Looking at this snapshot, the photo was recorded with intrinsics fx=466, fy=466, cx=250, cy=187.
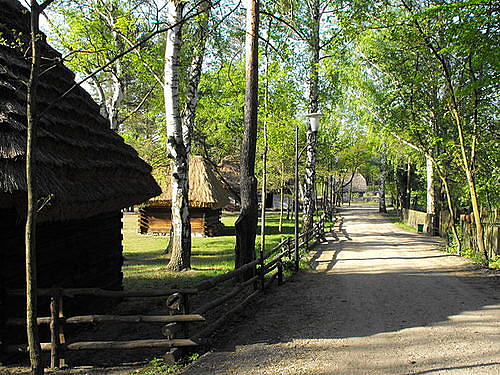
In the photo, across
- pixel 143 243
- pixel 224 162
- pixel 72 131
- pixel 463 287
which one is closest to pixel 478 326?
pixel 463 287

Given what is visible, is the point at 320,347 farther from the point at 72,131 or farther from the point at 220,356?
the point at 72,131

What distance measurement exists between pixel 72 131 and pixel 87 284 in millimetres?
2814

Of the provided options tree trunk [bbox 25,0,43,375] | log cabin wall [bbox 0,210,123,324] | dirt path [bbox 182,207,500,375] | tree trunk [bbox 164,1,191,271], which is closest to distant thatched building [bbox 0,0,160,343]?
log cabin wall [bbox 0,210,123,324]

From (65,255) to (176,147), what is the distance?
590cm

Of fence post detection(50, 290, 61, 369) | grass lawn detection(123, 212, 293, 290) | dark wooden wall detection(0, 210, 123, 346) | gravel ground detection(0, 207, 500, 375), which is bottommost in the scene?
gravel ground detection(0, 207, 500, 375)

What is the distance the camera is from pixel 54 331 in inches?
240

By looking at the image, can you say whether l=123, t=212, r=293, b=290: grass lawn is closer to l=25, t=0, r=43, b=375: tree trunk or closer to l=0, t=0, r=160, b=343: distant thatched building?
l=0, t=0, r=160, b=343: distant thatched building

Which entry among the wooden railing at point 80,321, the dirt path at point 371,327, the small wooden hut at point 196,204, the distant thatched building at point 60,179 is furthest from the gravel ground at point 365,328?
the small wooden hut at point 196,204

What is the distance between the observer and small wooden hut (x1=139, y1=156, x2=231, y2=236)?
24438 millimetres

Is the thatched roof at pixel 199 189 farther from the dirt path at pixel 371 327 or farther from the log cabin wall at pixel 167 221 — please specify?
the dirt path at pixel 371 327

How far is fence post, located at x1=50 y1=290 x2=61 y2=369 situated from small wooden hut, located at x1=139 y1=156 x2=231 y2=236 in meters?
17.3

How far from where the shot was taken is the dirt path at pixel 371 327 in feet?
19.8

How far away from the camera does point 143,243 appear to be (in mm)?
22297

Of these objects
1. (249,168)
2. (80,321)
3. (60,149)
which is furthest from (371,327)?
(60,149)
